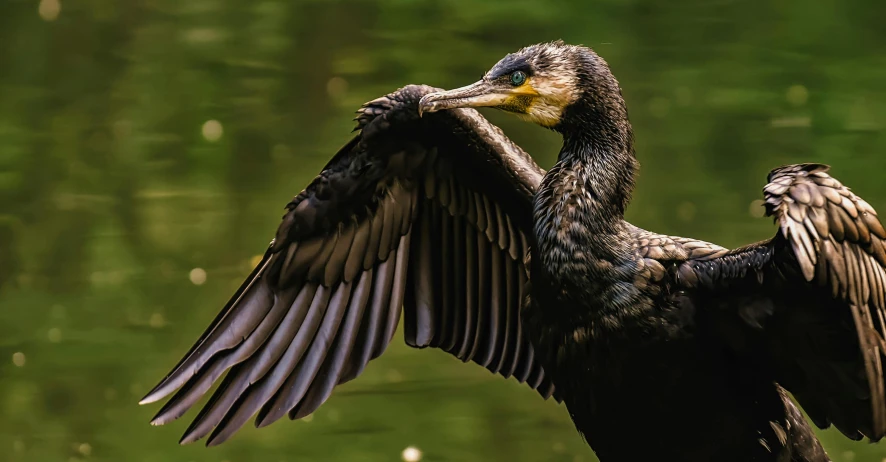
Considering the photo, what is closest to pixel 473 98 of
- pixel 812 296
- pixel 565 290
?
pixel 565 290

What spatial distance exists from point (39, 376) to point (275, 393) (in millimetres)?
2311

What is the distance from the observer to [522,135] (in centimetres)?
634

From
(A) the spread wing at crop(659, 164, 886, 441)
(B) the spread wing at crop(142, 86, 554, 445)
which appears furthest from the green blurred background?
(A) the spread wing at crop(659, 164, 886, 441)

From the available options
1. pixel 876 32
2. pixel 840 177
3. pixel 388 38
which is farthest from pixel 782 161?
pixel 388 38

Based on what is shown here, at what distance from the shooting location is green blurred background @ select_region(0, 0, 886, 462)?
636 cm

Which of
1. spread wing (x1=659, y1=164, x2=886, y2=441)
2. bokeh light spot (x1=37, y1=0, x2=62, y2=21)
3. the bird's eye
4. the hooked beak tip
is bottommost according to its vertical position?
spread wing (x1=659, y1=164, x2=886, y2=441)

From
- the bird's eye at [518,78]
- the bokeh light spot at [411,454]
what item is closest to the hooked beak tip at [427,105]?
the bird's eye at [518,78]

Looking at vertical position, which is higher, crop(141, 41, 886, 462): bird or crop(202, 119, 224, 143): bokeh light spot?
crop(202, 119, 224, 143): bokeh light spot

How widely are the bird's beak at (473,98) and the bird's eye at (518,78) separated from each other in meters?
0.03

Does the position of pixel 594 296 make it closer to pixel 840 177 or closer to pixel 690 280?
pixel 690 280

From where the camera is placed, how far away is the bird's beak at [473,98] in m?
4.00

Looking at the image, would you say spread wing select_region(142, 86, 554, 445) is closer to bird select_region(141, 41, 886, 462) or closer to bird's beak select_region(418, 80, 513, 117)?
bird select_region(141, 41, 886, 462)

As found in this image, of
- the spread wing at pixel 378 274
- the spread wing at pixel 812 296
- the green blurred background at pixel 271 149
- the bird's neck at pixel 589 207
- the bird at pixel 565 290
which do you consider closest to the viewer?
the spread wing at pixel 812 296

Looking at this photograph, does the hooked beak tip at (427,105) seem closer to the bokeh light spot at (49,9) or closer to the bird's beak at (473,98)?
the bird's beak at (473,98)
